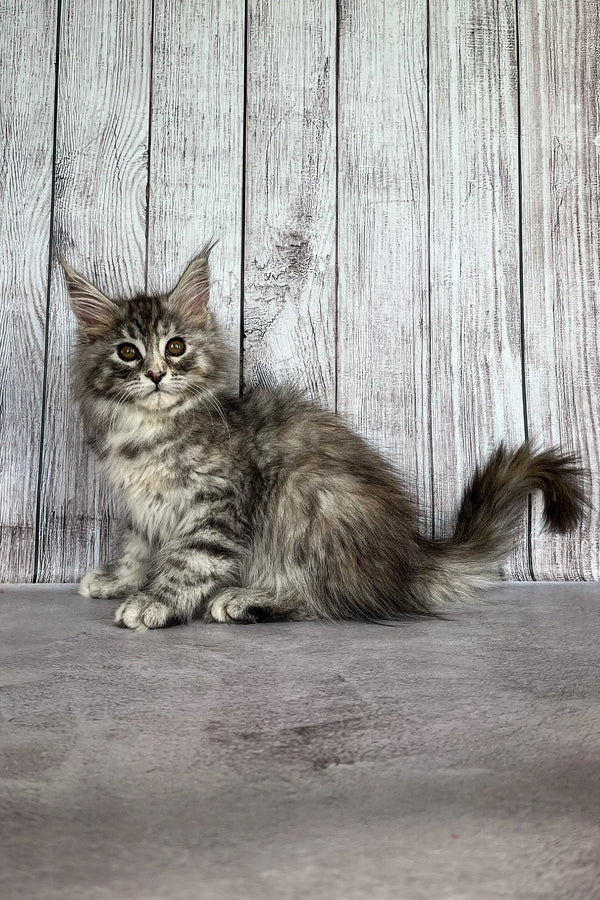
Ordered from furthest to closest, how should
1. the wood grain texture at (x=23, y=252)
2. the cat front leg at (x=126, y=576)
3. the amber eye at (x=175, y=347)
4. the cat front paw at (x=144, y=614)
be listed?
1. the wood grain texture at (x=23, y=252)
2. the cat front leg at (x=126, y=576)
3. the amber eye at (x=175, y=347)
4. the cat front paw at (x=144, y=614)

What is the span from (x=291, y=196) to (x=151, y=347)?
0.74 metres

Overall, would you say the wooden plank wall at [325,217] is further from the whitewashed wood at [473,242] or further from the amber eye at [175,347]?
the amber eye at [175,347]

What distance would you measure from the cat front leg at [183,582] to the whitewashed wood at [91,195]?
0.48 m

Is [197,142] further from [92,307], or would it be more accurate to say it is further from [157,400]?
[157,400]

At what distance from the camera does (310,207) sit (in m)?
2.33

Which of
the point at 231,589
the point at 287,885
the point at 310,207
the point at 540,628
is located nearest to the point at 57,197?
the point at 310,207

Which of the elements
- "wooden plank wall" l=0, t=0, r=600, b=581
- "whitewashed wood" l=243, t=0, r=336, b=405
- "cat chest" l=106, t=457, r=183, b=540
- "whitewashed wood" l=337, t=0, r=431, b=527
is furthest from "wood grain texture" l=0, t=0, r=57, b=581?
"whitewashed wood" l=337, t=0, r=431, b=527

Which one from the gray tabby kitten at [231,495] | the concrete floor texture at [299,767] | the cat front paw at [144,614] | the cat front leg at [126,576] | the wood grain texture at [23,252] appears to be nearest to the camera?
the concrete floor texture at [299,767]

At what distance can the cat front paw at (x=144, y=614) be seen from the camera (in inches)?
66.8

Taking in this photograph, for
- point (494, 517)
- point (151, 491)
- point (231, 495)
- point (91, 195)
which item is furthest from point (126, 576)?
point (91, 195)

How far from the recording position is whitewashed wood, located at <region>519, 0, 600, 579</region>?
2340mm

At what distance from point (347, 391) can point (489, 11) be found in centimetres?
123

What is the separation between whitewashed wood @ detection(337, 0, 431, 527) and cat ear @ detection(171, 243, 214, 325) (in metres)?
0.47

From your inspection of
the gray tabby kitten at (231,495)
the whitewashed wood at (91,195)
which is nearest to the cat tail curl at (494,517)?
the gray tabby kitten at (231,495)
